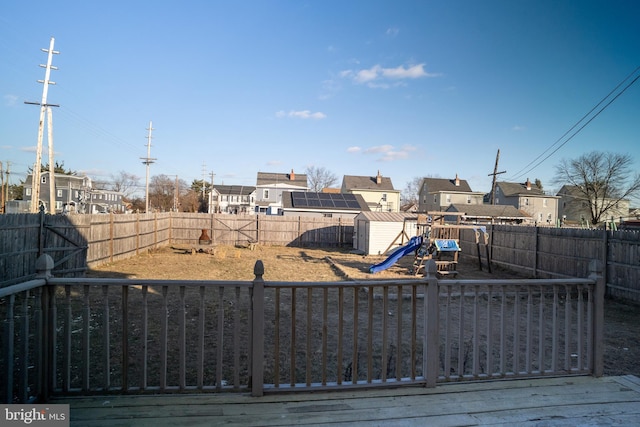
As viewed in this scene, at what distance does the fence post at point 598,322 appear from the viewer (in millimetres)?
3428

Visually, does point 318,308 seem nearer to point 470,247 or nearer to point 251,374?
point 251,374

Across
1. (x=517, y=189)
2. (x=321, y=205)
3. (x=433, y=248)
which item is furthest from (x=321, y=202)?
(x=517, y=189)

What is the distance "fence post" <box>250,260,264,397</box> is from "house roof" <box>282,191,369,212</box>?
27706 millimetres

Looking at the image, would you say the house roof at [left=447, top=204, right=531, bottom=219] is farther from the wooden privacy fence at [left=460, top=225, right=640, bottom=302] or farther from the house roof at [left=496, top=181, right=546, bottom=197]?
the wooden privacy fence at [left=460, top=225, right=640, bottom=302]

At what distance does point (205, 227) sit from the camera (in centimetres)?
2305

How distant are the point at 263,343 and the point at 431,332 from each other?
1.47 m

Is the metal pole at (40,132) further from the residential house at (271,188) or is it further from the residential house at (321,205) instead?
the residential house at (271,188)

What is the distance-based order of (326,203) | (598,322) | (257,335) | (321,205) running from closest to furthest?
(257,335) → (598,322) → (321,205) → (326,203)

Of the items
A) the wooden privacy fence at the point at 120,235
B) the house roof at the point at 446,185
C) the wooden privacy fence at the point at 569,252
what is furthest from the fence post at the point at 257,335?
the house roof at the point at 446,185

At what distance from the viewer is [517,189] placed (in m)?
50.1

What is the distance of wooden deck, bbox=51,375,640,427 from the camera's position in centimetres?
258

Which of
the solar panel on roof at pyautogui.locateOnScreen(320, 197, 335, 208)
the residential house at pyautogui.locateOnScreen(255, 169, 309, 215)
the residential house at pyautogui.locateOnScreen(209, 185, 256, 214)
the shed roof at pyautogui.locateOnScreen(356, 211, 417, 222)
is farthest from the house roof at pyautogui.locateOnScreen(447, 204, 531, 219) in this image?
the residential house at pyautogui.locateOnScreen(209, 185, 256, 214)

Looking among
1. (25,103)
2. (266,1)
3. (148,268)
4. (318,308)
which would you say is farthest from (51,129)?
(318,308)

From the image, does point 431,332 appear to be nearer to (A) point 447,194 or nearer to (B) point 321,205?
(B) point 321,205
